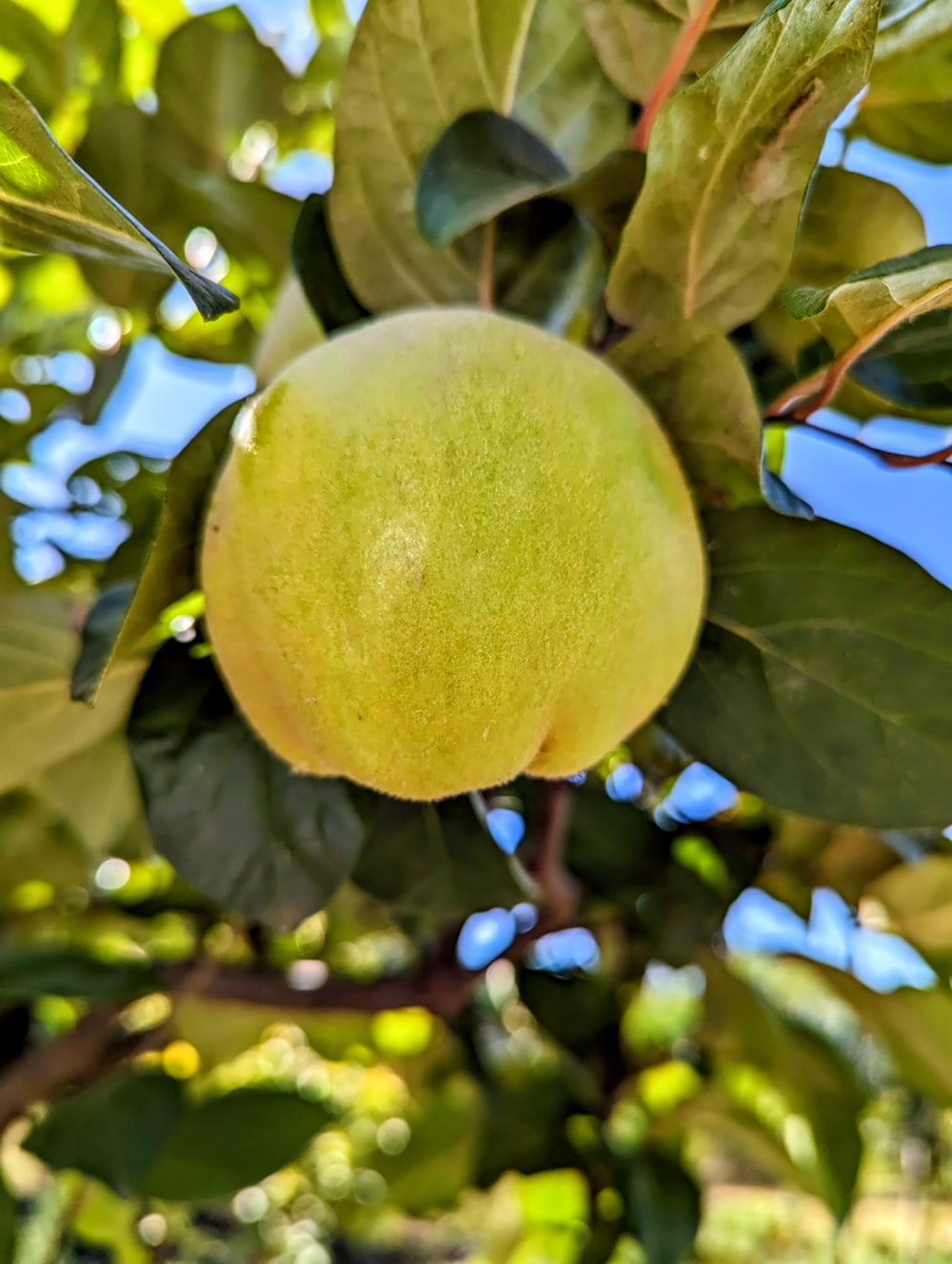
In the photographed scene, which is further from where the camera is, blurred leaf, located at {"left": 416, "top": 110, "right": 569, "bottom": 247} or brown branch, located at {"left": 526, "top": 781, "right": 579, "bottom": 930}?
brown branch, located at {"left": 526, "top": 781, "right": 579, "bottom": 930}

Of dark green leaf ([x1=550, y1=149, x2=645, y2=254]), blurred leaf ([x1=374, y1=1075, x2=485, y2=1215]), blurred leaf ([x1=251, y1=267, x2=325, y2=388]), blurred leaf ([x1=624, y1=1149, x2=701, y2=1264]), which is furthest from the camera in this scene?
blurred leaf ([x1=374, y1=1075, x2=485, y2=1215])

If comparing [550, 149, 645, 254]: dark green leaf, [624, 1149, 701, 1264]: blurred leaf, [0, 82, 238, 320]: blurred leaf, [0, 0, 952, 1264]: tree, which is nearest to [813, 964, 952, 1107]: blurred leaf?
[0, 0, 952, 1264]: tree

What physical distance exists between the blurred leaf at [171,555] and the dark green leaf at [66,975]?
11.6 inches

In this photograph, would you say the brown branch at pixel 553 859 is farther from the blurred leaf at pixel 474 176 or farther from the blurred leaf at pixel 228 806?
the blurred leaf at pixel 474 176

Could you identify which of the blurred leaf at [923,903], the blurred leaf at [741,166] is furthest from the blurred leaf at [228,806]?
the blurred leaf at [923,903]

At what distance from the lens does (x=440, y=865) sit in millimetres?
607

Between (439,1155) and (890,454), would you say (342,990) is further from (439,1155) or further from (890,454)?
(890,454)

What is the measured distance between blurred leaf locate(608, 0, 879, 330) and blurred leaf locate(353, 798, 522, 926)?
0.31 metres

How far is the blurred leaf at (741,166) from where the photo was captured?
32 cm

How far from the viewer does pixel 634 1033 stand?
1.16 m

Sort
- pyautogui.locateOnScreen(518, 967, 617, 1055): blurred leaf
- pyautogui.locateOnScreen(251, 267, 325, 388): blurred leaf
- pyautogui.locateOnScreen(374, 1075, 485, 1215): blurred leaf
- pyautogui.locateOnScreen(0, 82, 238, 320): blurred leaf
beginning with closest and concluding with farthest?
pyautogui.locateOnScreen(0, 82, 238, 320): blurred leaf < pyautogui.locateOnScreen(251, 267, 325, 388): blurred leaf < pyautogui.locateOnScreen(518, 967, 617, 1055): blurred leaf < pyautogui.locateOnScreen(374, 1075, 485, 1215): blurred leaf

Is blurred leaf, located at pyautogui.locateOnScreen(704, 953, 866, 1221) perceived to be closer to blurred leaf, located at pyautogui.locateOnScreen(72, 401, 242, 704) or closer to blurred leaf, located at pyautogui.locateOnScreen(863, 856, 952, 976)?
blurred leaf, located at pyautogui.locateOnScreen(863, 856, 952, 976)

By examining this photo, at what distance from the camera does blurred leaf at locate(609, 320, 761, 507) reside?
377 mm

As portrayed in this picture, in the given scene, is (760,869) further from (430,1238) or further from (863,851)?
(430,1238)
